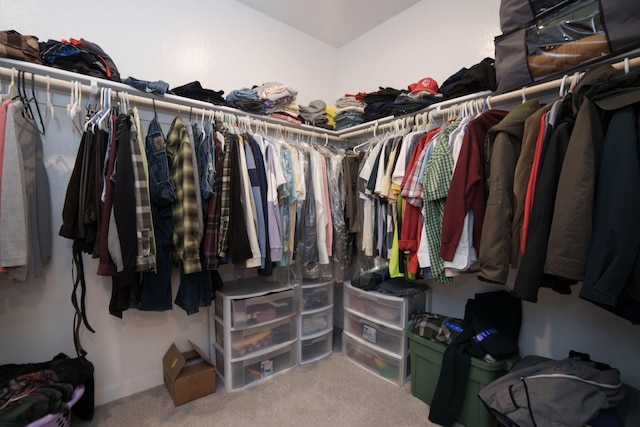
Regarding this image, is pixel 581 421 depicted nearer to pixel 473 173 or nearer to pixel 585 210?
pixel 585 210

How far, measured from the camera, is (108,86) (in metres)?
1.50

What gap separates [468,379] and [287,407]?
106cm

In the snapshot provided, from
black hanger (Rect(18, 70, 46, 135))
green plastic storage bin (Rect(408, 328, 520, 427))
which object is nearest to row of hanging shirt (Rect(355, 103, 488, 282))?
green plastic storage bin (Rect(408, 328, 520, 427))

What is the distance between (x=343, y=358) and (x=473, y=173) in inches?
69.5

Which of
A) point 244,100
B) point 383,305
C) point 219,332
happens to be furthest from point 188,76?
point 383,305

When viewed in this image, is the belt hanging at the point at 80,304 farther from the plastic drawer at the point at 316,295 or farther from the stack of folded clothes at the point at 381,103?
the stack of folded clothes at the point at 381,103

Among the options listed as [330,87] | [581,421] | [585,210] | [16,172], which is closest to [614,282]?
[585,210]

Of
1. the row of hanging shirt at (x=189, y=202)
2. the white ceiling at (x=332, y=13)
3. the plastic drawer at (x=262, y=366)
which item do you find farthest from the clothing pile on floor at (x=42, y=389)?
the white ceiling at (x=332, y=13)

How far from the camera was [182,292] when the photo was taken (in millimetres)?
1564

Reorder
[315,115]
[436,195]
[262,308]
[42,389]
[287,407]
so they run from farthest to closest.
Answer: [315,115] → [262,308] → [287,407] → [436,195] → [42,389]

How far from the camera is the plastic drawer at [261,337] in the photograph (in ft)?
6.12

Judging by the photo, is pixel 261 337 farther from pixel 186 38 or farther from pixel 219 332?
pixel 186 38

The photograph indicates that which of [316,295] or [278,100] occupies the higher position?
[278,100]

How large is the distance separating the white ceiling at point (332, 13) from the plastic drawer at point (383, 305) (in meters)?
2.24
